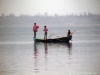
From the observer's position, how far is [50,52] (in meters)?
5.01

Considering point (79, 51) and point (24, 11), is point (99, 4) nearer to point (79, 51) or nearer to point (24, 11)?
point (79, 51)

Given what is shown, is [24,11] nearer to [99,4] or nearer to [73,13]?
[73,13]

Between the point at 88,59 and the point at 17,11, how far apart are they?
1.20m

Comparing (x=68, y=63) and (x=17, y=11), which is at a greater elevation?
(x=17, y=11)

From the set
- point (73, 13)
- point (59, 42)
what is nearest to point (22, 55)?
point (59, 42)

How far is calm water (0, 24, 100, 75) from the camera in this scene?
477 cm

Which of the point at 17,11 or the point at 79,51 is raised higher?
the point at 17,11

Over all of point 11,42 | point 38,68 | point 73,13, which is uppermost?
point 73,13

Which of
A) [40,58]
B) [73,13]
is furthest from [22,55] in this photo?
[73,13]

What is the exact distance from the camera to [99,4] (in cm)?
513

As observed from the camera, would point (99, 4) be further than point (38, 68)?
Yes

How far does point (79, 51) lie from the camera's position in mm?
5004

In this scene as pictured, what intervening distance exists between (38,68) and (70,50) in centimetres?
56

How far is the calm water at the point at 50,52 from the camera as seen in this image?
4.77m
